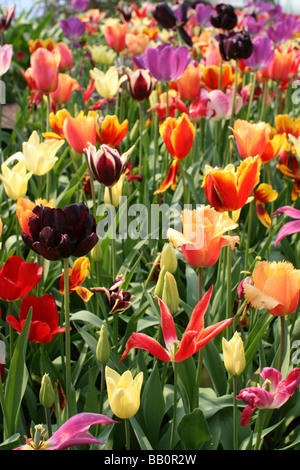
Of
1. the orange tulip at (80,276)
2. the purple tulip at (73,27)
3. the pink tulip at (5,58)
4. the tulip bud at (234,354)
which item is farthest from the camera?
the purple tulip at (73,27)

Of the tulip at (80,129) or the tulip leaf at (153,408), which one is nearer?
the tulip leaf at (153,408)

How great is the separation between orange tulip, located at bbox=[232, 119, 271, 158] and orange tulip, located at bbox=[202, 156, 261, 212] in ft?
1.32

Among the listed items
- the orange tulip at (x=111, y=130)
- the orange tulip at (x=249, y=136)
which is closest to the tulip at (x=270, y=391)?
the orange tulip at (x=249, y=136)

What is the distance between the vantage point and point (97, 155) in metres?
1.32

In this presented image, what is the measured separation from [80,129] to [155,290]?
59 cm

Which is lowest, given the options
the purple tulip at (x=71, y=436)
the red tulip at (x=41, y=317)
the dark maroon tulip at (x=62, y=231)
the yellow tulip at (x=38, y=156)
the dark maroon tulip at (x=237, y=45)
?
the red tulip at (x=41, y=317)

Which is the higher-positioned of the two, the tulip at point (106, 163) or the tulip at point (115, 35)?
the tulip at point (115, 35)

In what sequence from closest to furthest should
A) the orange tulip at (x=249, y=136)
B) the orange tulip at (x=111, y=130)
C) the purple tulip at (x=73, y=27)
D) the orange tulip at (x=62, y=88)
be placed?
the orange tulip at (x=249, y=136) → the orange tulip at (x=111, y=130) → the orange tulip at (x=62, y=88) → the purple tulip at (x=73, y=27)

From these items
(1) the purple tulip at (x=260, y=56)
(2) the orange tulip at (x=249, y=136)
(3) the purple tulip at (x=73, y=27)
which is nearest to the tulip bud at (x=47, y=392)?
(2) the orange tulip at (x=249, y=136)

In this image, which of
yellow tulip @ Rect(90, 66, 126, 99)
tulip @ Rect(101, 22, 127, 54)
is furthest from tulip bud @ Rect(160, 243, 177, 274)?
tulip @ Rect(101, 22, 127, 54)

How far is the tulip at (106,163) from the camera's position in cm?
131

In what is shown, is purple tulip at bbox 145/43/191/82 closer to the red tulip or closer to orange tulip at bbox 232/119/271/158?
orange tulip at bbox 232/119/271/158

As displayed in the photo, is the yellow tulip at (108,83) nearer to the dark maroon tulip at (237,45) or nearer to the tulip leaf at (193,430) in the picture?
the dark maroon tulip at (237,45)
